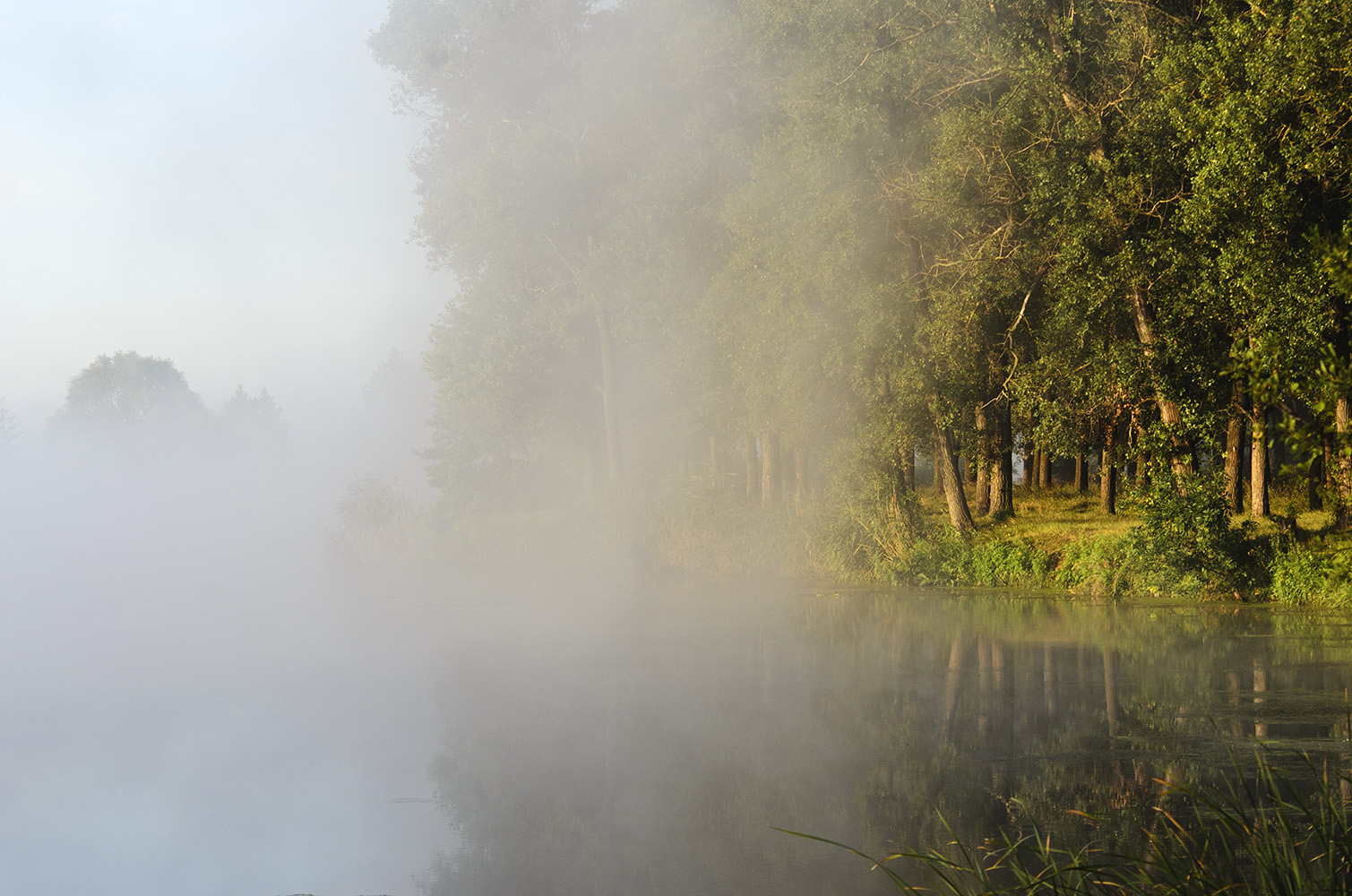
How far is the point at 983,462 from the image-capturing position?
26469 mm

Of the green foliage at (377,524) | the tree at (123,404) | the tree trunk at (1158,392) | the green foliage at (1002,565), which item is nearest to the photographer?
the tree trunk at (1158,392)

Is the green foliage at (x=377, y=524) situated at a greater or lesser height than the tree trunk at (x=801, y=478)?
lesser

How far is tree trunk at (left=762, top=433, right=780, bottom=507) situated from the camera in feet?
110

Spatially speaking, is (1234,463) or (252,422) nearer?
(1234,463)

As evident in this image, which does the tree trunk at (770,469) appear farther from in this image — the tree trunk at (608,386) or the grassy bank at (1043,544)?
the tree trunk at (608,386)

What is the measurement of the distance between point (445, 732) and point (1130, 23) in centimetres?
1769

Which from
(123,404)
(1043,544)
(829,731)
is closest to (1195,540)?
(1043,544)

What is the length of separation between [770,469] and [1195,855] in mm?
26770

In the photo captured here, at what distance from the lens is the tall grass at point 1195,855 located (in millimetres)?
4457

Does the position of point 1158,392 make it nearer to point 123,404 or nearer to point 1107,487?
point 1107,487

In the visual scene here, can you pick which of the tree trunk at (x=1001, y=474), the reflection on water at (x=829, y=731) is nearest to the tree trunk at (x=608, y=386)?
the tree trunk at (x=1001, y=474)

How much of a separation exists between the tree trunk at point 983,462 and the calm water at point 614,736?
14.6 ft

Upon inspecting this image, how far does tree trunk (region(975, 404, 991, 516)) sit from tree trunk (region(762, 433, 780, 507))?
233 inches

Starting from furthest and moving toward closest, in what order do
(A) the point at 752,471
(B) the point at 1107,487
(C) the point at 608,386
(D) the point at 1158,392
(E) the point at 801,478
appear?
(C) the point at 608,386 < (A) the point at 752,471 < (E) the point at 801,478 < (B) the point at 1107,487 < (D) the point at 1158,392
